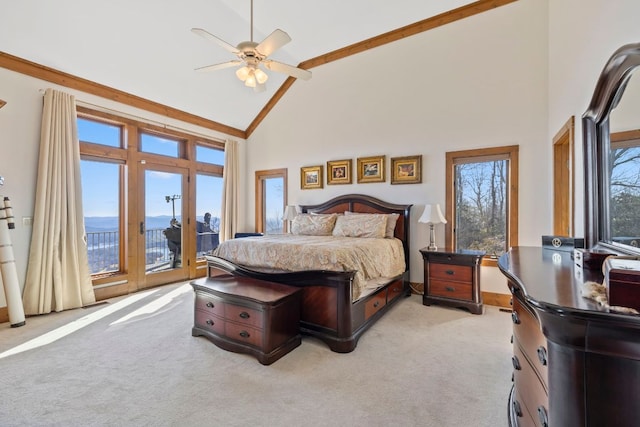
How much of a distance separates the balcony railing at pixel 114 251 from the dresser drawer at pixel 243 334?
3.00 metres

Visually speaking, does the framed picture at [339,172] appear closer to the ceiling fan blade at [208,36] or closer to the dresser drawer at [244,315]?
the ceiling fan blade at [208,36]

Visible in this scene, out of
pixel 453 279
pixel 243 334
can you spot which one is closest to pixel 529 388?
pixel 243 334

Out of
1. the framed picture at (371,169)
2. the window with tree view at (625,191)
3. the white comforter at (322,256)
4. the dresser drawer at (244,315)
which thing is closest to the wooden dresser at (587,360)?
the window with tree view at (625,191)

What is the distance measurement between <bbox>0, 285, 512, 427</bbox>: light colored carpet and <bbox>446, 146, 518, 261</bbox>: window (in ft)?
4.17

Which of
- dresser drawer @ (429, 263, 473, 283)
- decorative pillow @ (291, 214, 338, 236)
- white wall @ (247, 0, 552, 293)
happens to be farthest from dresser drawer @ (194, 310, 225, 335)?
white wall @ (247, 0, 552, 293)

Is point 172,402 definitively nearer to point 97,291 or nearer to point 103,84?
point 97,291

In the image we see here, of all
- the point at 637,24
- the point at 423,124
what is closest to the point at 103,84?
the point at 423,124

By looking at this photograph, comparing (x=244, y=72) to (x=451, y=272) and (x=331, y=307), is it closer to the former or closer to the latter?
(x=331, y=307)

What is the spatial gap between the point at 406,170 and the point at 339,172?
1192 millimetres

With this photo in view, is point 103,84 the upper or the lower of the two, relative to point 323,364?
upper

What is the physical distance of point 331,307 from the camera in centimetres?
278

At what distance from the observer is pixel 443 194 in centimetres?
Answer: 434

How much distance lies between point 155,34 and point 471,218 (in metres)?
5.07

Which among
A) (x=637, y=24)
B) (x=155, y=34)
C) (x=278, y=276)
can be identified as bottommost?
(x=278, y=276)
